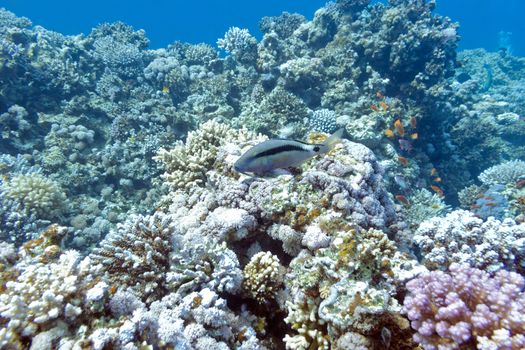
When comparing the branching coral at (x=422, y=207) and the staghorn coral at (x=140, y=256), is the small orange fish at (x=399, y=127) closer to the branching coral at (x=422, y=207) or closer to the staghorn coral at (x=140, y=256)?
the branching coral at (x=422, y=207)

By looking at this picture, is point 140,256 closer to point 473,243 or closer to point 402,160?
point 473,243

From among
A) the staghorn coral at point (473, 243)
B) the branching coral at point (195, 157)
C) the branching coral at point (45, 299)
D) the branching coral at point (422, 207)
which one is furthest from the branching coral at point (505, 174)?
the branching coral at point (45, 299)

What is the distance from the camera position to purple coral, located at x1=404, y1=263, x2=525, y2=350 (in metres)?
1.88

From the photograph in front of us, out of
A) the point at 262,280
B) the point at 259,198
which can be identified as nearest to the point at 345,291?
the point at 262,280

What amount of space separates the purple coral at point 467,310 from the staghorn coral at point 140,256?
2.19 m

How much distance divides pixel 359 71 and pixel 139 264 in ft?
35.7

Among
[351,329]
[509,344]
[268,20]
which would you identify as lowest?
[351,329]

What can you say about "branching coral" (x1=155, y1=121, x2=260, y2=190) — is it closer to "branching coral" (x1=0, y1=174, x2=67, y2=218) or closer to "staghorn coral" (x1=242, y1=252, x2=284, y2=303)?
"staghorn coral" (x1=242, y1=252, x2=284, y2=303)

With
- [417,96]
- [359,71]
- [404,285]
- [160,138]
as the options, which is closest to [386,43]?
[359,71]

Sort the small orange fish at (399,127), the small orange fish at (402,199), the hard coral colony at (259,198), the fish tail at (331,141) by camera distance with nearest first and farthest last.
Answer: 1. the hard coral colony at (259,198)
2. the fish tail at (331,141)
3. the small orange fish at (402,199)
4. the small orange fish at (399,127)

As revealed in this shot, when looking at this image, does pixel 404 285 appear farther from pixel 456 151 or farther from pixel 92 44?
pixel 92 44

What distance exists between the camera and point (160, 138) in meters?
9.56

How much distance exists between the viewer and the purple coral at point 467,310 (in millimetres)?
1881

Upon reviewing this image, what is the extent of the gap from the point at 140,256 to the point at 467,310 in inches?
109
